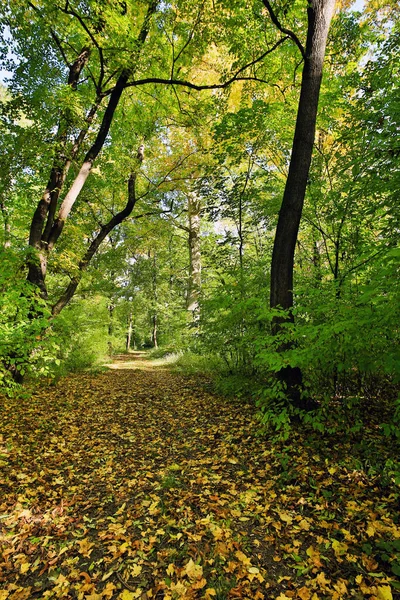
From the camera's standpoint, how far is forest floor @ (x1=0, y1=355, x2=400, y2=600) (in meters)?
2.24

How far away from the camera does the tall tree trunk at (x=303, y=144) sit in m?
4.54

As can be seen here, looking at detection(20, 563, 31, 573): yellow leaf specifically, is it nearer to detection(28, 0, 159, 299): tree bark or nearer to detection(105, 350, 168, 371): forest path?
detection(28, 0, 159, 299): tree bark

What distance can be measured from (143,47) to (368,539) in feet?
30.2

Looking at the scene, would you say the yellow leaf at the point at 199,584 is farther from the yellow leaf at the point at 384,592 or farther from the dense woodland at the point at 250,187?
the yellow leaf at the point at 384,592

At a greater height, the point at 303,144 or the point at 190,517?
the point at 303,144

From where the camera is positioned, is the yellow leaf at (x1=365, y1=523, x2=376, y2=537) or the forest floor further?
the yellow leaf at (x1=365, y1=523, x2=376, y2=537)

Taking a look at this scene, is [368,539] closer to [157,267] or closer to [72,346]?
[72,346]

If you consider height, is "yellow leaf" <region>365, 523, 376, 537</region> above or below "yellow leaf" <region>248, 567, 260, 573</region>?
above

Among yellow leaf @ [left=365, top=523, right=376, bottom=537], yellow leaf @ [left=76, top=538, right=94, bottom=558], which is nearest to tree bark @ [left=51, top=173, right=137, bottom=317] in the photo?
yellow leaf @ [left=76, top=538, right=94, bottom=558]

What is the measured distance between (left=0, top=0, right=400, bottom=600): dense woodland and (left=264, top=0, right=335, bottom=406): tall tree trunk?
23mm

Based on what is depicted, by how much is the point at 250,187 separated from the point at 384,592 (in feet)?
23.9

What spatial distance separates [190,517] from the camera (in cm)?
295

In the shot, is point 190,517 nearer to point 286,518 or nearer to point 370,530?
point 286,518

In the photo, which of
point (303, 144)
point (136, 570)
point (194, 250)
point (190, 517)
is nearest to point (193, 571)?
point (136, 570)
